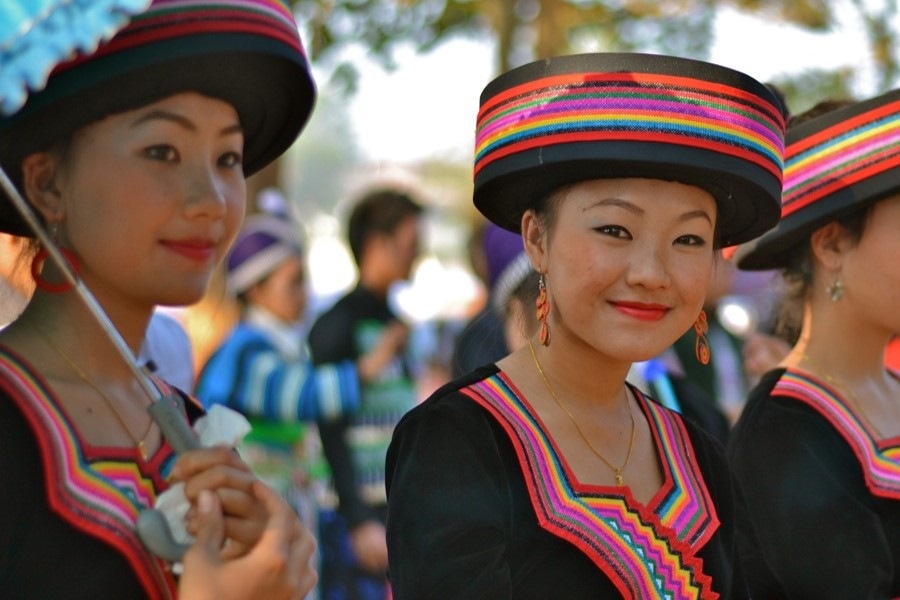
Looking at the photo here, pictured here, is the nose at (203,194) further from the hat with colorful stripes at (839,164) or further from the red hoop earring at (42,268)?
the hat with colorful stripes at (839,164)

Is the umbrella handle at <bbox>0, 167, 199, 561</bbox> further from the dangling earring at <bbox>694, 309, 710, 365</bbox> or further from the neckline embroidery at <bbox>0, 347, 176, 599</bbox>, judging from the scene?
the dangling earring at <bbox>694, 309, 710, 365</bbox>

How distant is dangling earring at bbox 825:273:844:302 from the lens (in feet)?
11.6

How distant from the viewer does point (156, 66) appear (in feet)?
7.76

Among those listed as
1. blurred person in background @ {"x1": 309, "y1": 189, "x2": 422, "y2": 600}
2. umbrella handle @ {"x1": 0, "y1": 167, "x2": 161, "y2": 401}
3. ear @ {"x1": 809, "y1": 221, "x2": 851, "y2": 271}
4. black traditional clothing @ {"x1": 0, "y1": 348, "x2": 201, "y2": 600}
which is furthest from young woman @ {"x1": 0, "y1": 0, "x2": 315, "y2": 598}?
blurred person in background @ {"x1": 309, "y1": 189, "x2": 422, "y2": 600}

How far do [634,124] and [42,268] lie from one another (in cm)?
112

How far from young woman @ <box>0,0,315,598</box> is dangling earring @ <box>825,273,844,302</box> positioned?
164cm

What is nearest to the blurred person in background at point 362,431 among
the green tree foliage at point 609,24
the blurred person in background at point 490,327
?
the blurred person in background at point 490,327

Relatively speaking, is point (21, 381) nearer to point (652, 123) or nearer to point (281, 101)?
point (281, 101)

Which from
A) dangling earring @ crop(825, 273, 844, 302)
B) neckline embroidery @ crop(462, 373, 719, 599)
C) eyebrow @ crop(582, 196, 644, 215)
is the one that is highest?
dangling earring @ crop(825, 273, 844, 302)

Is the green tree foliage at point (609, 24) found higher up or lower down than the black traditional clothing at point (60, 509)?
higher up

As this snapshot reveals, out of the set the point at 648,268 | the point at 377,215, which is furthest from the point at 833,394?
the point at 377,215

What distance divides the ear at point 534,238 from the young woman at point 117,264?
0.61 metres

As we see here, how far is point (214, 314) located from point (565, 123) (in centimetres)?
526

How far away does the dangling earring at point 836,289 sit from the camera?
3.54 meters
